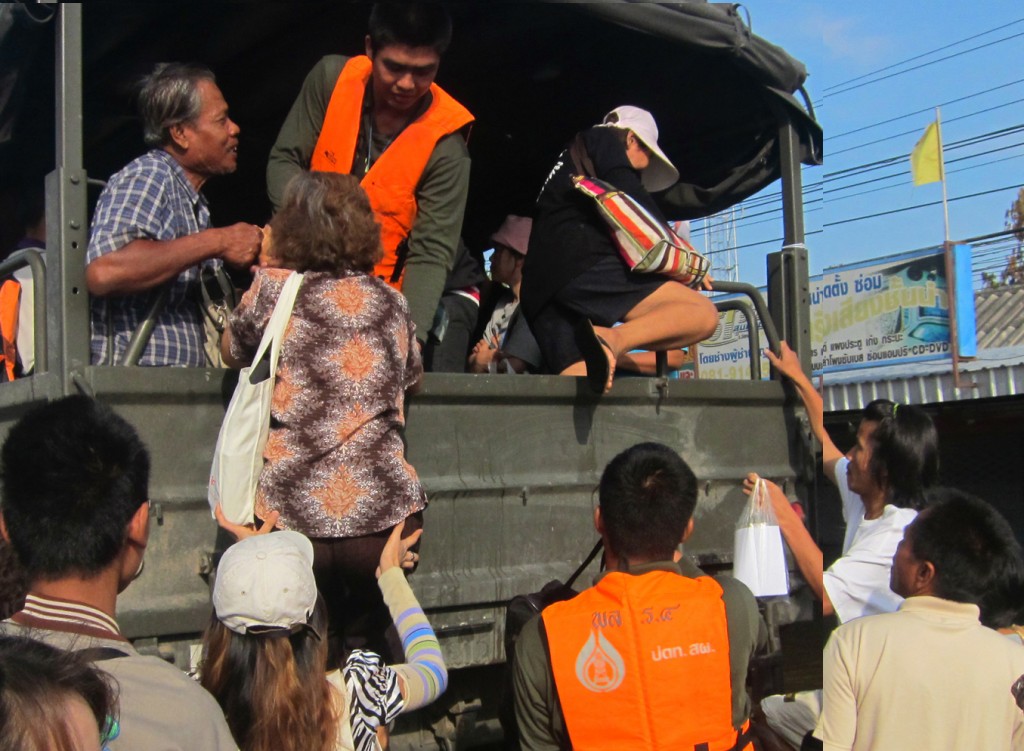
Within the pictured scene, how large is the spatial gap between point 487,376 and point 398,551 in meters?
0.80

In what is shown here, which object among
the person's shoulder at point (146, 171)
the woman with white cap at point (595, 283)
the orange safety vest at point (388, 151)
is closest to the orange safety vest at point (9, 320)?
the person's shoulder at point (146, 171)

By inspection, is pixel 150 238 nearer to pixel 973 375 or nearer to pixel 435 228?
pixel 435 228

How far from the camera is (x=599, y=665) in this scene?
244 centimetres

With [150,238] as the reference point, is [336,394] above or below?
below

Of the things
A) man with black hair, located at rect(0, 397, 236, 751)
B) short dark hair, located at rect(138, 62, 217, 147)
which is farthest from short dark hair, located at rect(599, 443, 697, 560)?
short dark hair, located at rect(138, 62, 217, 147)

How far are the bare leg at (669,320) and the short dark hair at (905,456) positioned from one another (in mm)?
730

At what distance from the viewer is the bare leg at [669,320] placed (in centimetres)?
394

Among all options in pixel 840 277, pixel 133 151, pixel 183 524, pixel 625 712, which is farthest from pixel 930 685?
pixel 840 277

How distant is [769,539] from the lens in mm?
3332

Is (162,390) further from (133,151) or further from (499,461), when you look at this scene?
(133,151)

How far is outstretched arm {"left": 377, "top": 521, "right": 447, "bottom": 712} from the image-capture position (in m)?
2.43

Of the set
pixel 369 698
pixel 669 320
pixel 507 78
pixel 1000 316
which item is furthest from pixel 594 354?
pixel 1000 316

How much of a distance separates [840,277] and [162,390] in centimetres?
1386

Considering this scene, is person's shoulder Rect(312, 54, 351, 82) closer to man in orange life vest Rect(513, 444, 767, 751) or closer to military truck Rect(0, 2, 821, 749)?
military truck Rect(0, 2, 821, 749)
